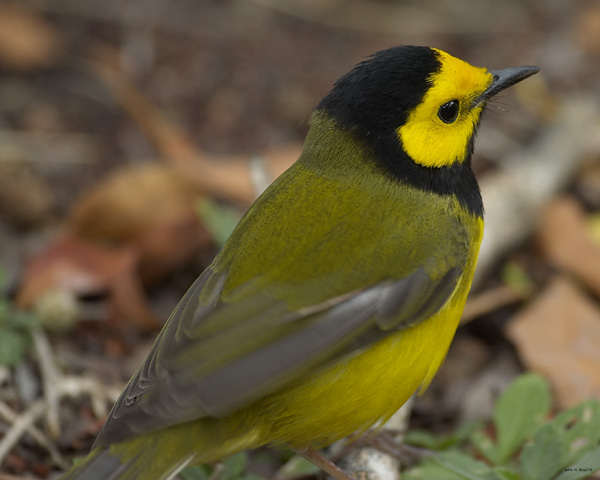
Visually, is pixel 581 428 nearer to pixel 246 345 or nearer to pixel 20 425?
pixel 246 345

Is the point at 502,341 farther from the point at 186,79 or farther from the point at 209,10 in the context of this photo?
the point at 209,10

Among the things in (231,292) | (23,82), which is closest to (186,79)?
(23,82)

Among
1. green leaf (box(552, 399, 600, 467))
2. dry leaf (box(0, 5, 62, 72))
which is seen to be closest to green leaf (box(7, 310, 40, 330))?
green leaf (box(552, 399, 600, 467))

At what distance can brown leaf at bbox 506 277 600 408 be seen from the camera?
13.3 feet

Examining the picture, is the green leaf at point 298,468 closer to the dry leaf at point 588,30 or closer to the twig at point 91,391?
the twig at point 91,391

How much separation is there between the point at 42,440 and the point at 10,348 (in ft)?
1.46

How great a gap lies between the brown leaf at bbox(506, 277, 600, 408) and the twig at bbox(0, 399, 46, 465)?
2210 mm

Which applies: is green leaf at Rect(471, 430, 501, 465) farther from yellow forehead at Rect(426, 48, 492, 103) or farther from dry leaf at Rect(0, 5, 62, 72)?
dry leaf at Rect(0, 5, 62, 72)

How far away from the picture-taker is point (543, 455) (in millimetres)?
3160

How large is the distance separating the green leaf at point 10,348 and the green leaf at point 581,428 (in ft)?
7.32

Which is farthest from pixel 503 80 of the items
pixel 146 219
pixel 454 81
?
pixel 146 219

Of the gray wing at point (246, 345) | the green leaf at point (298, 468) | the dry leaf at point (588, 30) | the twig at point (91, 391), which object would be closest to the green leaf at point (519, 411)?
the gray wing at point (246, 345)

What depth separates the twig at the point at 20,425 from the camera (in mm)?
3580

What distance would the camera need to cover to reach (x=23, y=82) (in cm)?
664
